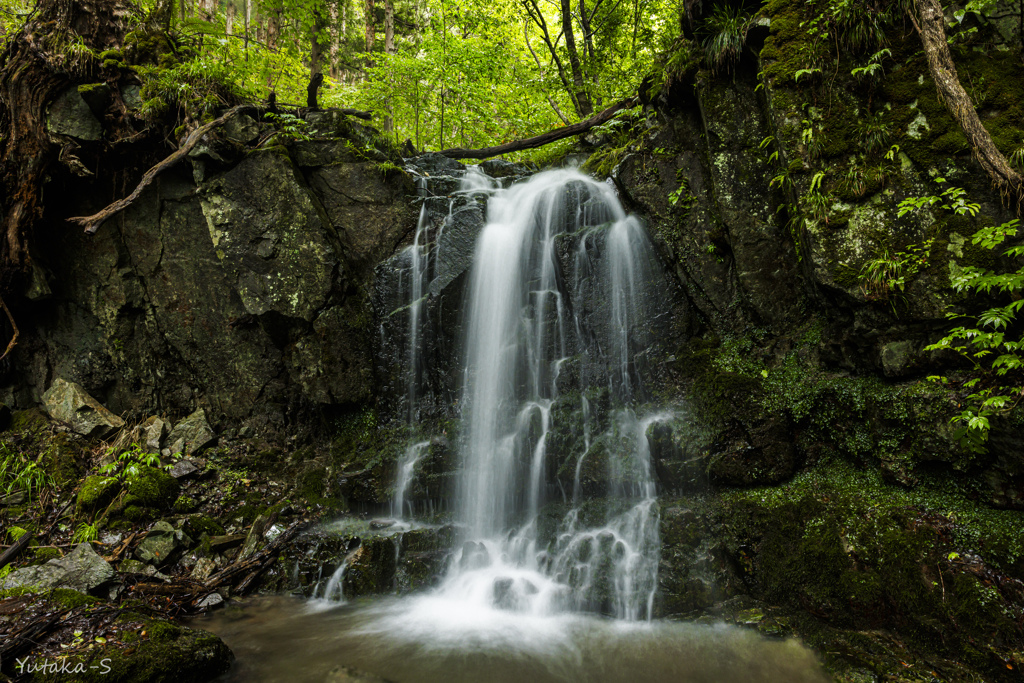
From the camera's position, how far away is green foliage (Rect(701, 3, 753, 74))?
6.73 meters

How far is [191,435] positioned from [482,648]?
603 centimetres

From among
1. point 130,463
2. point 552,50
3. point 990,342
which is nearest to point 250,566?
point 130,463

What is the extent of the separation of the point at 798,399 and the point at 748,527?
1725 millimetres

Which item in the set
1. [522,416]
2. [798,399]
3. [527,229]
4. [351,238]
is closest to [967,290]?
[798,399]

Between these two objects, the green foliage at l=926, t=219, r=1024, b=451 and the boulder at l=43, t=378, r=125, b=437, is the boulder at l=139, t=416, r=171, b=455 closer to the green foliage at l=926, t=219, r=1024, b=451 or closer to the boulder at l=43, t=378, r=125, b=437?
the boulder at l=43, t=378, r=125, b=437

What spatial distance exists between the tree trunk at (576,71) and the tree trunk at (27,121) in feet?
34.4

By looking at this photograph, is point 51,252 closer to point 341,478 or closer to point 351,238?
point 351,238

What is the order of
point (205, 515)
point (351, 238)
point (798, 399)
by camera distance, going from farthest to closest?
point (351, 238), point (205, 515), point (798, 399)

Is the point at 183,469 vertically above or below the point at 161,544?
above

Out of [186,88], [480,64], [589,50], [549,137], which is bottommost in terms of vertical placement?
Answer: [186,88]

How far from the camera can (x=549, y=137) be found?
36.5 feet

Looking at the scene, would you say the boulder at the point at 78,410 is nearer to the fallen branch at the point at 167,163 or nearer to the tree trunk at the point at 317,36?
the fallen branch at the point at 167,163

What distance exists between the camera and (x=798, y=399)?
5.66 metres

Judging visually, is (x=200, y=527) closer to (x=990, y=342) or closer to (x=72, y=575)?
(x=72, y=575)
